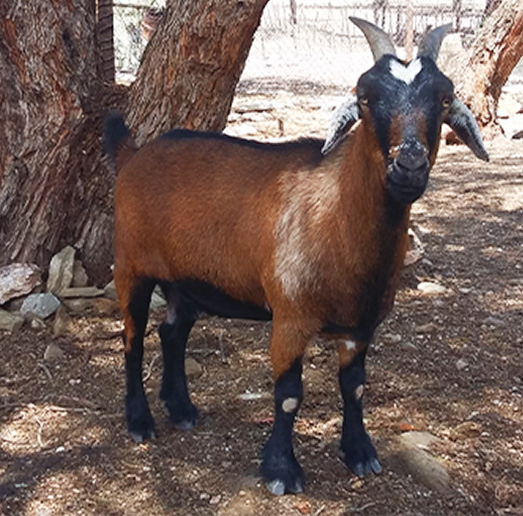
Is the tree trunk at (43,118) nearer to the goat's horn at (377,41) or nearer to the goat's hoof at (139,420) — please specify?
the goat's hoof at (139,420)

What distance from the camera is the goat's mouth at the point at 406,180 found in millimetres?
3023

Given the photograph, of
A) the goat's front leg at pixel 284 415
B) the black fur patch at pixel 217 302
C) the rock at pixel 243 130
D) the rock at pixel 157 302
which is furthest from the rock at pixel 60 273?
the rock at pixel 243 130

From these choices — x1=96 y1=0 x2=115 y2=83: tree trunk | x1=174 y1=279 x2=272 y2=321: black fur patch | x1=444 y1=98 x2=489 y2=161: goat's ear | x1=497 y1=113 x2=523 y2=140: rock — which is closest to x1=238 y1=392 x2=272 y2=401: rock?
x1=174 y1=279 x2=272 y2=321: black fur patch

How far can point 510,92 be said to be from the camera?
14.5 m

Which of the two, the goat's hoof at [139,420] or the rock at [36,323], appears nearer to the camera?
the goat's hoof at [139,420]

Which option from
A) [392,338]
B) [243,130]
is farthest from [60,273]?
[243,130]

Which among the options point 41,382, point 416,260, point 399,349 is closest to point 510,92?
point 416,260

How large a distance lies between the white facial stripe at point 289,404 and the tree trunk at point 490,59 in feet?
27.8

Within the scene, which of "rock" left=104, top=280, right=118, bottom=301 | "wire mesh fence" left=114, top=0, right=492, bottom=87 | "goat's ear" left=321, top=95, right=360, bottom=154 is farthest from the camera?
"wire mesh fence" left=114, top=0, right=492, bottom=87

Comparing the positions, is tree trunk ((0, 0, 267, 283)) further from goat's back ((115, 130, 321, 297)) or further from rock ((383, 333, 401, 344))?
rock ((383, 333, 401, 344))

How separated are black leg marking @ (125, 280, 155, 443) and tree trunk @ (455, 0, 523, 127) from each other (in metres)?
8.15

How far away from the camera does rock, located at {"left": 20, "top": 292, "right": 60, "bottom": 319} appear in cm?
554

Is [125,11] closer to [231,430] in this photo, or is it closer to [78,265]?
[78,265]

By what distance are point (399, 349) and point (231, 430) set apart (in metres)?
1.40
